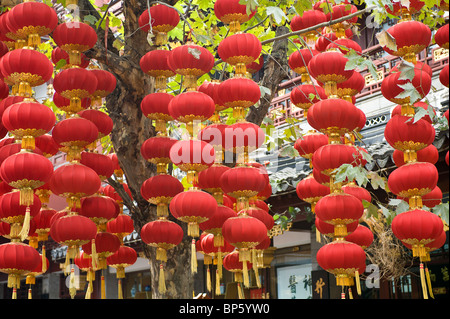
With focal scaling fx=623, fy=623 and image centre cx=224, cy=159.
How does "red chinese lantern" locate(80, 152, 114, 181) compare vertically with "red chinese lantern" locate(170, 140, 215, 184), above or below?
above

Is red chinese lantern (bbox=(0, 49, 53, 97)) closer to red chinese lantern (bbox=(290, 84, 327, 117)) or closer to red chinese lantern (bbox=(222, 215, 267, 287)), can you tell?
red chinese lantern (bbox=(222, 215, 267, 287))

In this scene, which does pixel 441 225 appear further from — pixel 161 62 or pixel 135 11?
pixel 135 11

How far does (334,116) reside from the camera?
334 centimetres

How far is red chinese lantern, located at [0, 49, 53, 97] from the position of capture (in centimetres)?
352

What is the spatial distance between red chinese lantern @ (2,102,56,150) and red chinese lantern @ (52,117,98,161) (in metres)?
0.14

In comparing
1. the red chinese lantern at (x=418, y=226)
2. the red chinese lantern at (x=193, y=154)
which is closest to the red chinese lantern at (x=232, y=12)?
the red chinese lantern at (x=193, y=154)

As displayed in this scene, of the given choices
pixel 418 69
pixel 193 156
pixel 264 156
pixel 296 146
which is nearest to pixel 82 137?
pixel 193 156

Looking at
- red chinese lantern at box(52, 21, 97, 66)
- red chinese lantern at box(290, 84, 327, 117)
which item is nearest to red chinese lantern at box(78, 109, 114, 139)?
red chinese lantern at box(52, 21, 97, 66)

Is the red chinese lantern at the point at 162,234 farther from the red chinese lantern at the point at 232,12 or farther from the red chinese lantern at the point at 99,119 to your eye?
the red chinese lantern at the point at 232,12

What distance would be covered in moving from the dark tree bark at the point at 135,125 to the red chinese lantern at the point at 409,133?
5.53 ft

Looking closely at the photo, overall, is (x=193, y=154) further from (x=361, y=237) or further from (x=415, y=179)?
(x=361, y=237)

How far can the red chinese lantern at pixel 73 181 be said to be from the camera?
3.51 metres

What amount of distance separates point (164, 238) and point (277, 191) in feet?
16.0

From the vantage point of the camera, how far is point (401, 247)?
8914 millimetres
